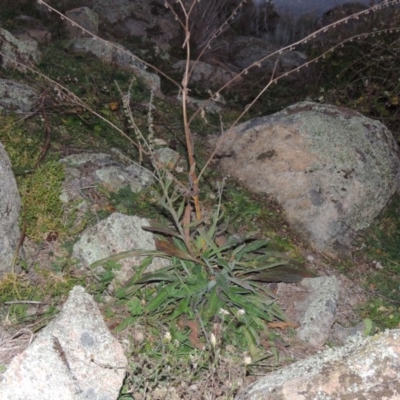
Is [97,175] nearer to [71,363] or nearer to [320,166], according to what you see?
[320,166]

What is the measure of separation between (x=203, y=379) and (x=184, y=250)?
1.02 meters

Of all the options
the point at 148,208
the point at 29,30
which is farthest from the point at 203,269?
the point at 29,30

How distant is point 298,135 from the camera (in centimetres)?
527

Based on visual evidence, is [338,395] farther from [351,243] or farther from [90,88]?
[90,88]

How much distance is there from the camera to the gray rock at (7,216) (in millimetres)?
3342

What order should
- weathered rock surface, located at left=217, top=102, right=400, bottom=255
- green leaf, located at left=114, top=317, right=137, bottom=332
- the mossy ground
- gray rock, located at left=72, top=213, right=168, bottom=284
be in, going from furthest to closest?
weathered rock surface, located at left=217, top=102, right=400, bottom=255, gray rock, located at left=72, top=213, right=168, bottom=284, green leaf, located at left=114, top=317, right=137, bottom=332, the mossy ground

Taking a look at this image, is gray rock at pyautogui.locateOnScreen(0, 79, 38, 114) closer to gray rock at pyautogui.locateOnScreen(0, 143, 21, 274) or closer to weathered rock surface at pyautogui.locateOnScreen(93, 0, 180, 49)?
gray rock at pyautogui.locateOnScreen(0, 143, 21, 274)

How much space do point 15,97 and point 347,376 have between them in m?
4.01

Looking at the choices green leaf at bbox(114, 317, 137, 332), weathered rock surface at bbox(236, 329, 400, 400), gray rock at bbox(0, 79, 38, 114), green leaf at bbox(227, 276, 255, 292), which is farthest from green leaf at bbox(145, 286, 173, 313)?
gray rock at bbox(0, 79, 38, 114)

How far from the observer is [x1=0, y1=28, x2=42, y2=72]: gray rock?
5887 millimetres

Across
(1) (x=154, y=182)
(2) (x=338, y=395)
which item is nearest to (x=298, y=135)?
(1) (x=154, y=182)

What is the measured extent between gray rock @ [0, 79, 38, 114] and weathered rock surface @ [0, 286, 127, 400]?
273 centimetres

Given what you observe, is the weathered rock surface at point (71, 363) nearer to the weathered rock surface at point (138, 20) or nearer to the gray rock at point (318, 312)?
the gray rock at point (318, 312)

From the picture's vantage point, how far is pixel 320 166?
508 centimetres
